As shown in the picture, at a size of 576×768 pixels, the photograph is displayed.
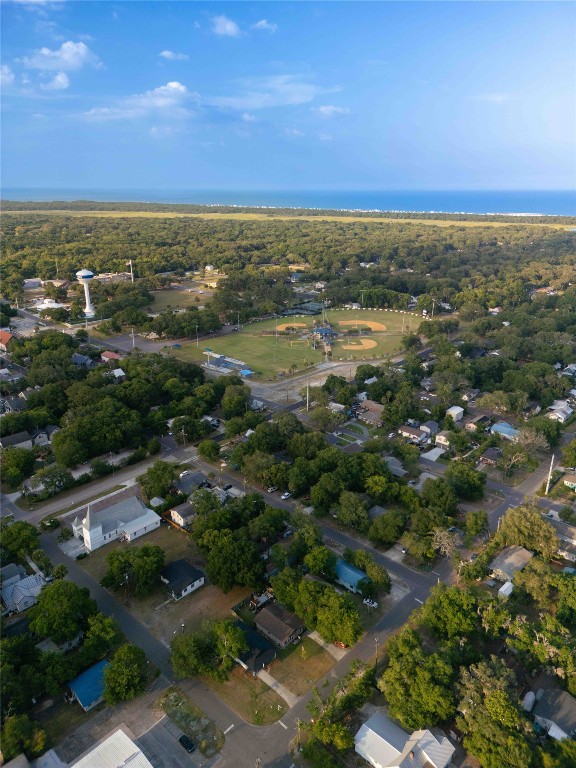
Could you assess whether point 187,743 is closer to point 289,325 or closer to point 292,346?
point 292,346

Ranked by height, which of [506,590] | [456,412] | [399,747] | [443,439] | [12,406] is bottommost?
[399,747]

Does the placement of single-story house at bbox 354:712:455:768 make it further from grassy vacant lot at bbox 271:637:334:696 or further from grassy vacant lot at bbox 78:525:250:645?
grassy vacant lot at bbox 78:525:250:645

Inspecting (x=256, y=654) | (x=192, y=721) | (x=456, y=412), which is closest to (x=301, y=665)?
(x=256, y=654)

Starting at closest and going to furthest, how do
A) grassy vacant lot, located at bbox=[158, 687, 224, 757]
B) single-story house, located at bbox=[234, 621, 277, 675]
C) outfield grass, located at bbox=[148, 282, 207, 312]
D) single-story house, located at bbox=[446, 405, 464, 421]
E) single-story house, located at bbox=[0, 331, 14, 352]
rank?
grassy vacant lot, located at bbox=[158, 687, 224, 757] < single-story house, located at bbox=[234, 621, 277, 675] < single-story house, located at bbox=[446, 405, 464, 421] < single-story house, located at bbox=[0, 331, 14, 352] < outfield grass, located at bbox=[148, 282, 207, 312]

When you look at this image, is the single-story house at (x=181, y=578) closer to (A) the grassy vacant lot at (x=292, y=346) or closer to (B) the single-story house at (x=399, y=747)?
(B) the single-story house at (x=399, y=747)

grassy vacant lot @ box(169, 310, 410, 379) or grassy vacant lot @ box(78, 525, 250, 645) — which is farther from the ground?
grassy vacant lot @ box(169, 310, 410, 379)

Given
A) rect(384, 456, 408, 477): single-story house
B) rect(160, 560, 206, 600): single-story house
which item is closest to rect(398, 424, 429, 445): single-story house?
rect(384, 456, 408, 477): single-story house

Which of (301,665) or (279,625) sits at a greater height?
(279,625)
